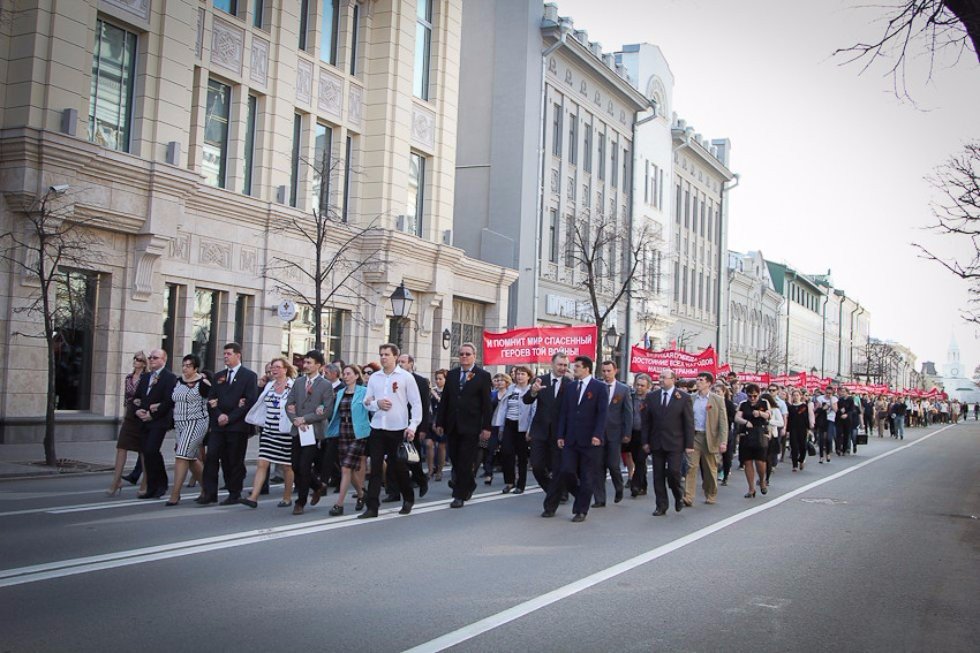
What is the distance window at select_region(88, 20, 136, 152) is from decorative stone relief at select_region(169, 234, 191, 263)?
7.36 ft

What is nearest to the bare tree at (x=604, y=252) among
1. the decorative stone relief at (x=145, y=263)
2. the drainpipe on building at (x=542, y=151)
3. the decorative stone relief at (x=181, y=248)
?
the drainpipe on building at (x=542, y=151)

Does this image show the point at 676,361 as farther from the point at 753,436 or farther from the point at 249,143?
the point at 249,143

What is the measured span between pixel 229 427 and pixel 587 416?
432 centimetres

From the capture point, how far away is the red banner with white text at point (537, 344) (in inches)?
795

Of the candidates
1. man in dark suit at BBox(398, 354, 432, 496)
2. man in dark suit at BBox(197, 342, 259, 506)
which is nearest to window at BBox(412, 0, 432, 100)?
man in dark suit at BBox(398, 354, 432, 496)

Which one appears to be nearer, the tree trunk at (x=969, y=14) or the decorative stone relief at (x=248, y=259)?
the tree trunk at (x=969, y=14)

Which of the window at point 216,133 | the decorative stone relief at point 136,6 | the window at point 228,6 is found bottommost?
the window at point 216,133

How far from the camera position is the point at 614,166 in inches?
1809

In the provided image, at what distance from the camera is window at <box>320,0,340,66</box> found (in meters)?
27.9

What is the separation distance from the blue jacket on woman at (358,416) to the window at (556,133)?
95.4 ft

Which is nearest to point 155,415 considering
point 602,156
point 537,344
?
point 537,344

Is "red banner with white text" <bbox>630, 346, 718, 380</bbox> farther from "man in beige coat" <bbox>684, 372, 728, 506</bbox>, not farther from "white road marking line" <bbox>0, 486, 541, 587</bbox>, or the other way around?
"white road marking line" <bbox>0, 486, 541, 587</bbox>

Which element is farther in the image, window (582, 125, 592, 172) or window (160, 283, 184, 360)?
window (582, 125, 592, 172)

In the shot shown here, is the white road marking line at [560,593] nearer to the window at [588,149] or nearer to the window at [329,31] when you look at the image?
the window at [329,31]
